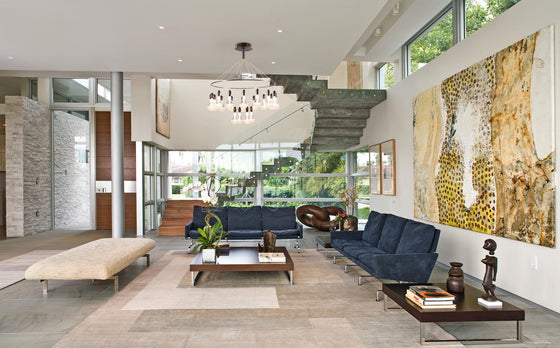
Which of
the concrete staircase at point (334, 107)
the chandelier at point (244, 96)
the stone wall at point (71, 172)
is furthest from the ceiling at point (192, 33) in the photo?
the stone wall at point (71, 172)

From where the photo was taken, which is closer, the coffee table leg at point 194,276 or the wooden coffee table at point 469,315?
the wooden coffee table at point 469,315

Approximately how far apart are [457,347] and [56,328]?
3.80 m

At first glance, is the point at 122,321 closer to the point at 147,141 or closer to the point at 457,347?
the point at 457,347

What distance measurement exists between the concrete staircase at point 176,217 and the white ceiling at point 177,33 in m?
4.18

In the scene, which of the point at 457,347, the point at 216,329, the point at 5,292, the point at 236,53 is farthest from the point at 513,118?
the point at 5,292

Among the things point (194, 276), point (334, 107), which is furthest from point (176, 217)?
point (194, 276)

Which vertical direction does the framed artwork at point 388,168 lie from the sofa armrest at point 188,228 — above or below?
above

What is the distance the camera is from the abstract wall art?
4.08 metres

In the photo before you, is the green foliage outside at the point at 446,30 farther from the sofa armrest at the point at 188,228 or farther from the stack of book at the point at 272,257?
the sofa armrest at the point at 188,228

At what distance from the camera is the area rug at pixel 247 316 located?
11.6 feet

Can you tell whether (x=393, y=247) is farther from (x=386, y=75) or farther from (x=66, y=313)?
(x=386, y=75)

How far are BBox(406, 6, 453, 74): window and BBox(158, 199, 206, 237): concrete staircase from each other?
6.80 metres

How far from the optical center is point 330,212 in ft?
37.0

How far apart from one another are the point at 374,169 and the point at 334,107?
5.98ft
